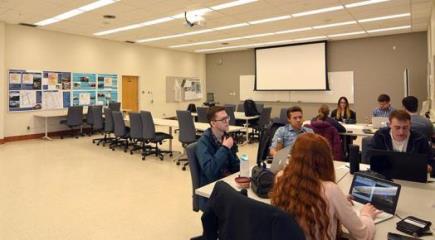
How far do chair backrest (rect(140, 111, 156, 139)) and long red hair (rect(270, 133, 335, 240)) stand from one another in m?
5.07

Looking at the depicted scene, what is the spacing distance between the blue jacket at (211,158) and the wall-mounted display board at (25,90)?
7939mm

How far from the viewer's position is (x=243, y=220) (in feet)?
4.05

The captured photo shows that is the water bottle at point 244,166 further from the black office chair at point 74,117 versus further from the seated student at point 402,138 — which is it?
the black office chair at point 74,117

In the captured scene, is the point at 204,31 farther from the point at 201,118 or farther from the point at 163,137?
A: the point at 163,137

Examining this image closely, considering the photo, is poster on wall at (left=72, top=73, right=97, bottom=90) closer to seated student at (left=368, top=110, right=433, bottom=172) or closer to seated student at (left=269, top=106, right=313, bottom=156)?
seated student at (left=269, top=106, right=313, bottom=156)

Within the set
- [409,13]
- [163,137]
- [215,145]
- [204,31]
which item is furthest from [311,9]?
[215,145]

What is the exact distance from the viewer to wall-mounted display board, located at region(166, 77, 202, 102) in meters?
12.8

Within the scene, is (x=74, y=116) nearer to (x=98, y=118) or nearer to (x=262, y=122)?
(x=98, y=118)

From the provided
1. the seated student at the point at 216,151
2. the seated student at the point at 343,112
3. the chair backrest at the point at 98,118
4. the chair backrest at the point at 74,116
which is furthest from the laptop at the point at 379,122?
the chair backrest at the point at 74,116

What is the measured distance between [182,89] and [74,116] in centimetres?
524

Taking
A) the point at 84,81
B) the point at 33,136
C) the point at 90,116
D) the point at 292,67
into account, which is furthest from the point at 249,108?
the point at 33,136

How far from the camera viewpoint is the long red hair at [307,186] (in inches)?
53.3

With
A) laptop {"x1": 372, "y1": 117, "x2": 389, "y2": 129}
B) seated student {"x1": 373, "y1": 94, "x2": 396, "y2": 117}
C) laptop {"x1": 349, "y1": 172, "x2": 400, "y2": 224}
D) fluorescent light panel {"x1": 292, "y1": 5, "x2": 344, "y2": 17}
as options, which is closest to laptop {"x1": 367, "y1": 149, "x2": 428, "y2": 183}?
laptop {"x1": 349, "y1": 172, "x2": 400, "y2": 224}

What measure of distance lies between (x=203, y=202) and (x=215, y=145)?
18.7 inches
